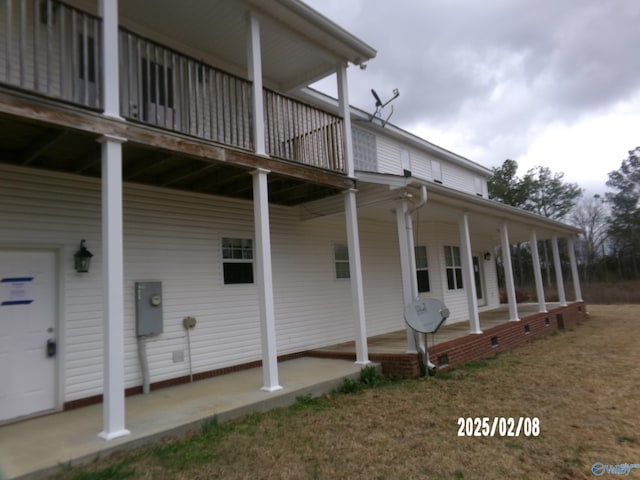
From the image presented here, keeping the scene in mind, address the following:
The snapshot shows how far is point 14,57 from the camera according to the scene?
5.04m

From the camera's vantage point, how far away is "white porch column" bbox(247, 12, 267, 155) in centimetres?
584

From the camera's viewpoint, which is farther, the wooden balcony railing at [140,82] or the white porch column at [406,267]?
the white porch column at [406,267]

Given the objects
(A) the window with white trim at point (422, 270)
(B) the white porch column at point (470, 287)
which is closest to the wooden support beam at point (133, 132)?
(B) the white porch column at point (470, 287)

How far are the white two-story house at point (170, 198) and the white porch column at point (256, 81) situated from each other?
0.02 meters

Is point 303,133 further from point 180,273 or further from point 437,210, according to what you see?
point 437,210

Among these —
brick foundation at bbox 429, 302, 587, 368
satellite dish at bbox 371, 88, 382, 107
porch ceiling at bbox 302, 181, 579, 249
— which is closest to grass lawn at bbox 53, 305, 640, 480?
brick foundation at bbox 429, 302, 587, 368

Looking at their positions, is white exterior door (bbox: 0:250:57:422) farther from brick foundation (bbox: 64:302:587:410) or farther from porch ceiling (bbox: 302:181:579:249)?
porch ceiling (bbox: 302:181:579:249)

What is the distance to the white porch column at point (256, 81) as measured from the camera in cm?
584

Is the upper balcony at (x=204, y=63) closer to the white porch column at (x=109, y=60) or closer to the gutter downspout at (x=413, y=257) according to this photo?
the white porch column at (x=109, y=60)

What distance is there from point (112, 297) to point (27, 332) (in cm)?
190

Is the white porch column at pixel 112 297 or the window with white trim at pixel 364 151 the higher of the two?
the window with white trim at pixel 364 151

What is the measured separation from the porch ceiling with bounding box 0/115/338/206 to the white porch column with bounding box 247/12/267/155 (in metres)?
0.51

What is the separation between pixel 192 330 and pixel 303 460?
3506mm

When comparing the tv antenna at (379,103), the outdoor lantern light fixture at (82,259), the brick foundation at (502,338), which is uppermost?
the tv antenna at (379,103)
